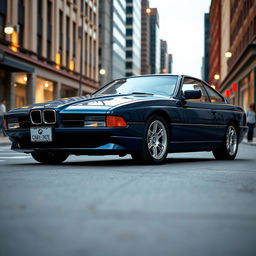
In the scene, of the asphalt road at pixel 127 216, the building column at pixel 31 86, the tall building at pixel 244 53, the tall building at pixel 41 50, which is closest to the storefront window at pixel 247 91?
the tall building at pixel 244 53

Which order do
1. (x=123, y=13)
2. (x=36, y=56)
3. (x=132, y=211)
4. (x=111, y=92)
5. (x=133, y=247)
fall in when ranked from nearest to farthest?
1. (x=133, y=247)
2. (x=132, y=211)
3. (x=111, y=92)
4. (x=36, y=56)
5. (x=123, y=13)

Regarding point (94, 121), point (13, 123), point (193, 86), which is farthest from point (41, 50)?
point (94, 121)

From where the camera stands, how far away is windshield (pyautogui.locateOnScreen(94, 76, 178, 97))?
29.3 feet

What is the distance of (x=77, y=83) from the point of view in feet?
145

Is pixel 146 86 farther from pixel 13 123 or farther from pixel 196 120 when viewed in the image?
pixel 13 123

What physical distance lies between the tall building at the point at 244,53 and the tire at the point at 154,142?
86.1ft

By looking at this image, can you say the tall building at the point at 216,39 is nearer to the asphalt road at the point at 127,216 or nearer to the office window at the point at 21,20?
the office window at the point at 21,20

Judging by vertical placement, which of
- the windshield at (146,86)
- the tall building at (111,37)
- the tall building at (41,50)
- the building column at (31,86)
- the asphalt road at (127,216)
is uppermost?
the tall building at (111,37)

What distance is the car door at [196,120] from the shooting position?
349 inches

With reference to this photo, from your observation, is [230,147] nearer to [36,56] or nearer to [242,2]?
[36,56]

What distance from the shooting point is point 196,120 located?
9.16 m

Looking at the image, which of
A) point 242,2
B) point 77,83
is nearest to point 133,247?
point 77,83

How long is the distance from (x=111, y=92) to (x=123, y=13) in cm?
10301

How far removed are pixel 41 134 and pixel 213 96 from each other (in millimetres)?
3642
